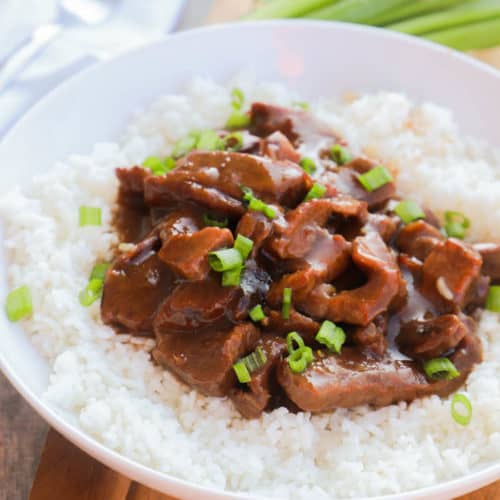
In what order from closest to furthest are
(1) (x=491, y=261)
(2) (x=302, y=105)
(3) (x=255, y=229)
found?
(3) (x=255, y=229) → (1) (x=491, y=261) → (2) (x=302, y=105)

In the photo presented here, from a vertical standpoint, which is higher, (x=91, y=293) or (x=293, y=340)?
(x=293, y=340)

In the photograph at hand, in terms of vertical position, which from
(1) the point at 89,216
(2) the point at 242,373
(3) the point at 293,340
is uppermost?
(3) the point at 293,340

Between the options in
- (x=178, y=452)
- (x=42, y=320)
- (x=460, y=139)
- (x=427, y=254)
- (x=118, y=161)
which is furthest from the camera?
(x=460, y=139)

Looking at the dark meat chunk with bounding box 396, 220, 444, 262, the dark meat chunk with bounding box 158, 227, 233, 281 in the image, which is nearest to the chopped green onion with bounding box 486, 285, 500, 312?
the dark meat chunk with bounding box 396, 220, 444, 262

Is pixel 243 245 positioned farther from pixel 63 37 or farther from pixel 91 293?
pixel 63 37

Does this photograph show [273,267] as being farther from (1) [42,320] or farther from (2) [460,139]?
(2) [460,139]

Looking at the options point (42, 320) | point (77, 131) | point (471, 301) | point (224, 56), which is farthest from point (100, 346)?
point (224, 56)

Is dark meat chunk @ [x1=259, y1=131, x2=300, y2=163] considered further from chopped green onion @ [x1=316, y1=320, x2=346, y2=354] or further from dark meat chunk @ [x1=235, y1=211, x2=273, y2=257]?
chopped green onion @ [x1=316, y1=320, x2=346, y2=354]

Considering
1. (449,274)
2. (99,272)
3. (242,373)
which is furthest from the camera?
(99,272)

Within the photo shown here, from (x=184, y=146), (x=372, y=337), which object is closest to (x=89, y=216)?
(x=184, y=146)
